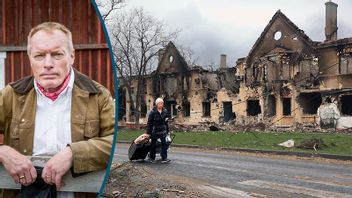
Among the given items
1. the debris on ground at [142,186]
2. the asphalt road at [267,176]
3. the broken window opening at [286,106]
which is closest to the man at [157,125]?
the asphalt road at [267,176]

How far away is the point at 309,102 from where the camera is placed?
3150 centimetres

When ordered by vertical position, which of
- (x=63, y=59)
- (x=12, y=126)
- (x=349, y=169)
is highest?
(x=63, y=59)

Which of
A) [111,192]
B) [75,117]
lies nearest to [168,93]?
[111,192]

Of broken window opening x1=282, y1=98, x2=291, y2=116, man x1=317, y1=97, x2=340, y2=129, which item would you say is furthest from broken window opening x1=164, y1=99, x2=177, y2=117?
man x1=317, y1=97, x2=340, y2=129

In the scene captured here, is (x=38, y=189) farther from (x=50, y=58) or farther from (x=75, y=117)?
(x=50, y=58)

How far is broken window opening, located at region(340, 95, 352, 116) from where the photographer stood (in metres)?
28.7

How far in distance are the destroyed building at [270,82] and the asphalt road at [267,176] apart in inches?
635

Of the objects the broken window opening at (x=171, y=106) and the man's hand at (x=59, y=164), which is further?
the broken window opening at (x=171, y=106)

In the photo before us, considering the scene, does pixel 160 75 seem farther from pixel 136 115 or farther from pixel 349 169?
pixel 349 169

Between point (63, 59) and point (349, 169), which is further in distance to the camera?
point (349, 169)

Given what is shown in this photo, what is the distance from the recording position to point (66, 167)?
2199mm

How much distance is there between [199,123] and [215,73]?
4.42 m

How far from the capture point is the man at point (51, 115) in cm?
216

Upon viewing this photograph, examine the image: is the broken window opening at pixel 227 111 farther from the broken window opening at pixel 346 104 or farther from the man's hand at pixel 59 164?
the man's hand at pixel 59 164
